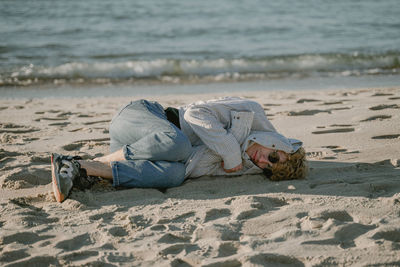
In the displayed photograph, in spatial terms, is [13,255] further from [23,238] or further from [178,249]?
[178,249]

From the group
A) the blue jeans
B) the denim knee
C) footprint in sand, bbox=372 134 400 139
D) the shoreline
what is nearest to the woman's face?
the blue jeans

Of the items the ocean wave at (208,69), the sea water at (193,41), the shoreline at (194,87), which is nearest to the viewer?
the shoreline at (194,87)

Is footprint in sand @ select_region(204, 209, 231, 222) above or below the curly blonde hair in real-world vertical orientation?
below

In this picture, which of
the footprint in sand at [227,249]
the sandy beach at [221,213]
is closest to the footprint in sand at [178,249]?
the sandy beach at [221,213]

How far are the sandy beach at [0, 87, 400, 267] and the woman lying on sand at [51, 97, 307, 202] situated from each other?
96 mm

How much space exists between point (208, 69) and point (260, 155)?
21.4 feet

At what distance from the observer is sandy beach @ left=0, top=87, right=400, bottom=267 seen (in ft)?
8.23

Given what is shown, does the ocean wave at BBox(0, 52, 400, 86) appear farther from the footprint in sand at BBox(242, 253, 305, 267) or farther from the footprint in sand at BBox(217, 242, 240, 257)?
the footprint in sand at BBox(242, 253, 305, 267)

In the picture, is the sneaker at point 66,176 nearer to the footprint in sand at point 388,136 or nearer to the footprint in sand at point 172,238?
the footprint in sand at point 172,238

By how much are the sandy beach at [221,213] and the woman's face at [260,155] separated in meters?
0.15

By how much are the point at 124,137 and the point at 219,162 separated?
0.79m

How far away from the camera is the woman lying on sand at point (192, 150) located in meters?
3.48

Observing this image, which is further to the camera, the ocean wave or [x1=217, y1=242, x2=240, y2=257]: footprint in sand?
the ocean wave

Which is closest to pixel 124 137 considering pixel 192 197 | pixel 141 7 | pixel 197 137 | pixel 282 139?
pixel 197 137
